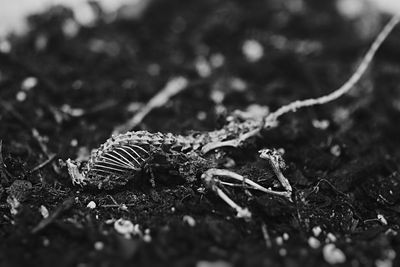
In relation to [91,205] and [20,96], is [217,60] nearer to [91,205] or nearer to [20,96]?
[20,96]

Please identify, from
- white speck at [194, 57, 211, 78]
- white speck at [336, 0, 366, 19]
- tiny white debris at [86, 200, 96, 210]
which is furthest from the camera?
white speck at [336, 0, 366, 19]

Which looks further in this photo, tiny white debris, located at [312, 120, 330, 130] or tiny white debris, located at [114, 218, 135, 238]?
tiny white debris, located at [312, 120, 330, 130]

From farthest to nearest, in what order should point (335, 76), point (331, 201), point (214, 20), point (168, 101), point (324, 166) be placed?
point (214, 20) → point (335, 76) → point (168, 101) → point (324, 166) → point (331, 201)

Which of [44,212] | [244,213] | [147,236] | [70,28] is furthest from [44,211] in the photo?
[70,28]

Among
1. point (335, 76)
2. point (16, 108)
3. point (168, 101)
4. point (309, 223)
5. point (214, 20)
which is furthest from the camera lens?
point (214, 20)

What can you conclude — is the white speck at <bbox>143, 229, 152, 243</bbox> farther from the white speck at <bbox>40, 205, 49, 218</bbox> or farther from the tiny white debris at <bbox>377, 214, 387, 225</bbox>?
the tiny white debris at <bbox>377, 214, 387, 225</bbox>

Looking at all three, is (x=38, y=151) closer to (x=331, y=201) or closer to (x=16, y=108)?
(x=16, y=108)

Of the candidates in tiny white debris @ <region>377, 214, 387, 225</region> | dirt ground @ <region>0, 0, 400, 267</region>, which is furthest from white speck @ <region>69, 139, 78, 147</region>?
tiny white debris @ <region>377, 214, 387, 225</region>

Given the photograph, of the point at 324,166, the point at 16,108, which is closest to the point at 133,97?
the point at 16,108
